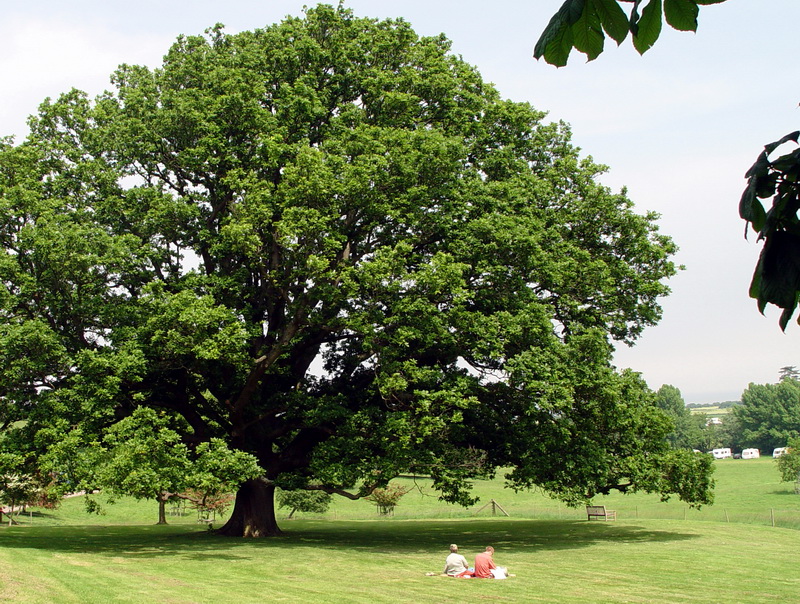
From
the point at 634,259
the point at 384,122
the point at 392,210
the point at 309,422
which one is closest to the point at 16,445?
the point at 309,422

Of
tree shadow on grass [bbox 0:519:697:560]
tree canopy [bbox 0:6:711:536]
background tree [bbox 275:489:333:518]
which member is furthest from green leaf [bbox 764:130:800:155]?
background tree [bbox 275:489:333:518]

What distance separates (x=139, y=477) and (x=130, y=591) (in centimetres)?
607

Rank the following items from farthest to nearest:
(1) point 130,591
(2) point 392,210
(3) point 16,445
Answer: (2) point 392,210 → (3) point 16,445 → (1) point 130,591

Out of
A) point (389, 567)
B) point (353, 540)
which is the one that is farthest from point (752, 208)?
point (353, 540)

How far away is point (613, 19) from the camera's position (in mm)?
2576

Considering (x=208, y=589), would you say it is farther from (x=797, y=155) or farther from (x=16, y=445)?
(x=797, y=155)

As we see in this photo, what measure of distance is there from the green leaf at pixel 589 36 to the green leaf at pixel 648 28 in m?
0.15

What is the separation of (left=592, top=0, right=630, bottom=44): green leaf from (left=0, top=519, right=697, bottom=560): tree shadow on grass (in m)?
20.7

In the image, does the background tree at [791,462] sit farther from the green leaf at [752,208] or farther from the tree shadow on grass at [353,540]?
the green leaf at [752,208]

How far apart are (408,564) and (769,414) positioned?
135138 mm

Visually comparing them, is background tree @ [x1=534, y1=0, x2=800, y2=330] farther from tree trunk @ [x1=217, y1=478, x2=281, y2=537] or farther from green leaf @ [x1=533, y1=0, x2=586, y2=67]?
tree trunk @ [x1=217, y1=478, x2=281, y2=537]

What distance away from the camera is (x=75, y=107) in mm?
26438

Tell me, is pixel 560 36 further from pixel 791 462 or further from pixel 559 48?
pixel 791 462

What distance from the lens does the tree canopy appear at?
22016mm
